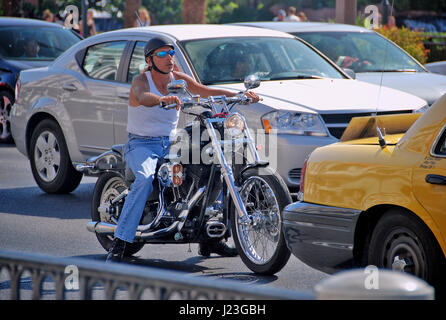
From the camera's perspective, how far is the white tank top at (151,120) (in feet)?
23.2

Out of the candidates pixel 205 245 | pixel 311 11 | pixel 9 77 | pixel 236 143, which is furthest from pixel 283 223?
pixel 311 11

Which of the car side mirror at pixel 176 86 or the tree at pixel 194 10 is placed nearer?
the car side mirror at pixel 176 86

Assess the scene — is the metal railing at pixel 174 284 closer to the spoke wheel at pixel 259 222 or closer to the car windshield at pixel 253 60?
the spoke wheel at pixel 259 222

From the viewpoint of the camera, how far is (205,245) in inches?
291

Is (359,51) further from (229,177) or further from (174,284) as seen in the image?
(174,284)

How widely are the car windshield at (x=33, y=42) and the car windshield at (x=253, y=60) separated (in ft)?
22.9

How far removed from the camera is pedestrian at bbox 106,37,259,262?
671cm

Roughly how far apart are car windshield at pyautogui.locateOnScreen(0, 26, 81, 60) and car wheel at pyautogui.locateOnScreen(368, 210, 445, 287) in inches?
463

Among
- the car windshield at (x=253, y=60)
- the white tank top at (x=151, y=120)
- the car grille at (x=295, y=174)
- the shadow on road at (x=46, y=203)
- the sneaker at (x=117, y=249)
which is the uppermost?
the car windshield at (x=253, y=60)

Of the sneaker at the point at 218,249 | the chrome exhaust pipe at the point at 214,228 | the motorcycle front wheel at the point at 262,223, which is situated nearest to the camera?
the motorcycle front wheel at the point at 262,223

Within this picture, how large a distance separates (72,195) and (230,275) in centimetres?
427

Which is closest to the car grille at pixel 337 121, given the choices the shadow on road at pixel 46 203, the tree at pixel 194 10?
the shadow on road at pixel 46 203

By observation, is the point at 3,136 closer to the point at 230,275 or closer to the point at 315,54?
the point at 315,54

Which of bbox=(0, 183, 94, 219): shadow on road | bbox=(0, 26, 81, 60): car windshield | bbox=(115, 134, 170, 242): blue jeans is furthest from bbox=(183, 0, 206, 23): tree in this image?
bbox=(115, 134, 170, 242): blue jeans
